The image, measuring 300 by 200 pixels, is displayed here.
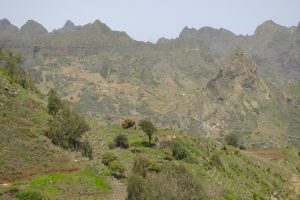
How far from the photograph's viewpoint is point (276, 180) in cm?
8731

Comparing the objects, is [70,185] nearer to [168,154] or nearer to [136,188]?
[136,188]

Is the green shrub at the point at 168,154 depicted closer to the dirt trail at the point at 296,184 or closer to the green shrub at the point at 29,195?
the dirt trail at the point at 296,184

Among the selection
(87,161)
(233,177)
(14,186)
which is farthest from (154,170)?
(233,177)

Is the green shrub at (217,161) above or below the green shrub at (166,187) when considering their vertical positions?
below

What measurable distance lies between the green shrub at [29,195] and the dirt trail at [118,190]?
7.87 metres

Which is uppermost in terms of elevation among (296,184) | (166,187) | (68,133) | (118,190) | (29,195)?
(68,133)

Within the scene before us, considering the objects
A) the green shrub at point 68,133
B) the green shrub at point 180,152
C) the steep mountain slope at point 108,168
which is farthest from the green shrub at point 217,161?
the green shrub at point 68,133

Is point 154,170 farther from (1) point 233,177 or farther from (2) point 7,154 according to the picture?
(1) point 233,177

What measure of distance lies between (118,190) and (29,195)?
36.3ft

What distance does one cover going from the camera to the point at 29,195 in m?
39.1

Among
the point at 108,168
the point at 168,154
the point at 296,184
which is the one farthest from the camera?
the point at 296,184

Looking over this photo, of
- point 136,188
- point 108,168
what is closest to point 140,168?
point 108,168

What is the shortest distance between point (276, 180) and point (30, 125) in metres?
49.3

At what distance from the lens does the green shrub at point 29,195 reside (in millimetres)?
39050
